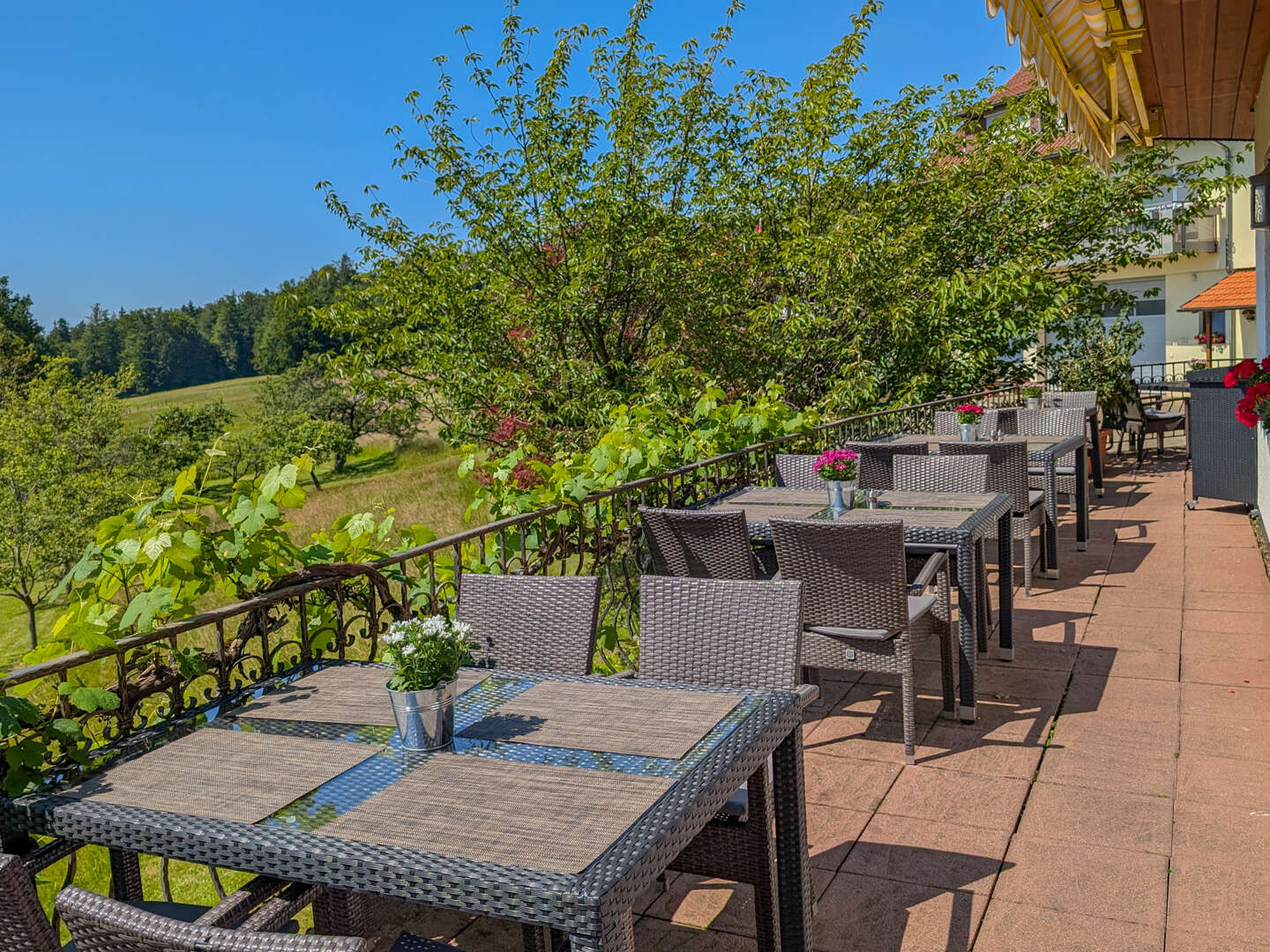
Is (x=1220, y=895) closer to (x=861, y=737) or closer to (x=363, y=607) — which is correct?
(x=861, y=737)

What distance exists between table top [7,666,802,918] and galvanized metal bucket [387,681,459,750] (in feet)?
0.11

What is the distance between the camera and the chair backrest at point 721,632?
2.52 metres

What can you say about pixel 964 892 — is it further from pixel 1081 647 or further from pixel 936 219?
pixel 936 219

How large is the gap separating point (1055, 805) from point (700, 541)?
5.06ft

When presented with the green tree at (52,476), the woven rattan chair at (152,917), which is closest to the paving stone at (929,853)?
the woven rattan chair at (152,917)

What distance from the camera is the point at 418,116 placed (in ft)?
30.7

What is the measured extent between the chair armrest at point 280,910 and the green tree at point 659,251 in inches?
287

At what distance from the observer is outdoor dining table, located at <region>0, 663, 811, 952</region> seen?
1.43 m

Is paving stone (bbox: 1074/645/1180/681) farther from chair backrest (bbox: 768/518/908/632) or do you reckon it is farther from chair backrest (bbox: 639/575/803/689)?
chair backrest (bbox: 639/575/803/689)

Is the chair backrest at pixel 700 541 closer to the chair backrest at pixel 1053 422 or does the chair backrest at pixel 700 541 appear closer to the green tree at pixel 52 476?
the chair backrest at pixel 1053 422

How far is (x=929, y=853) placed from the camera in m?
2.84

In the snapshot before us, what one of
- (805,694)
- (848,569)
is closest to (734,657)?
(805,694)

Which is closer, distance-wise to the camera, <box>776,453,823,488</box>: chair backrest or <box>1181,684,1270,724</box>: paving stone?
<box>1181,684,1270,724</box>: paving stone

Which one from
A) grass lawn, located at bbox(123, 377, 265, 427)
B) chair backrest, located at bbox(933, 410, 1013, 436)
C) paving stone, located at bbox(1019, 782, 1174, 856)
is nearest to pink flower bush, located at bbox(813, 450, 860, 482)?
paving stone, located at bbox(1019, 782, 1174, 856)
